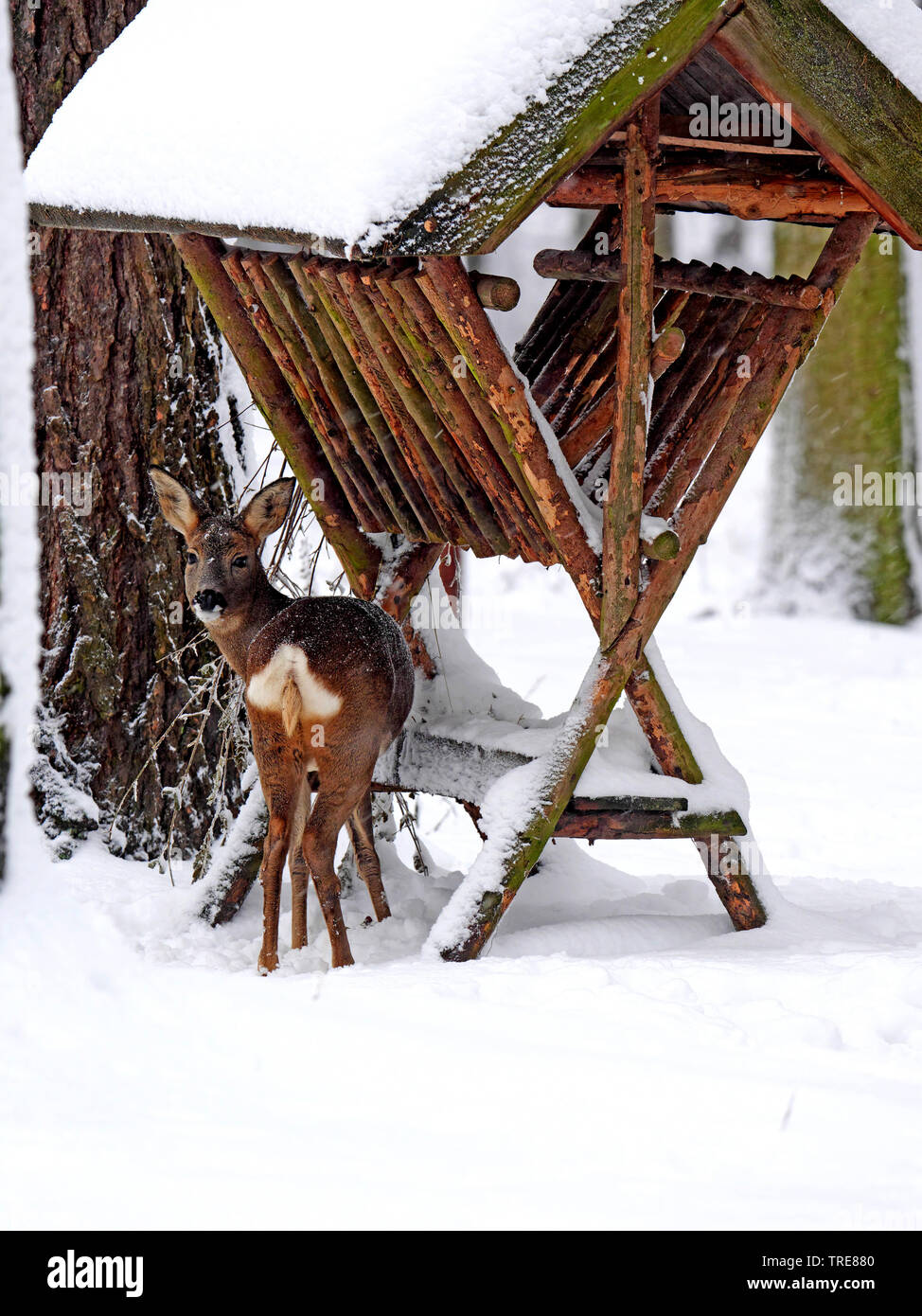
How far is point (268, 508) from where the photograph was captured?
462 centimetres

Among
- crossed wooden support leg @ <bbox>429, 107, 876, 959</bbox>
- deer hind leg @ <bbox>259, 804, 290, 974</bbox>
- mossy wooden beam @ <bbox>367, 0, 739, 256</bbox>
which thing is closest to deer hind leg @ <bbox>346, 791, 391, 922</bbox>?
deer hind leg @ <bbox>259, 804, 290, 974</bbox>

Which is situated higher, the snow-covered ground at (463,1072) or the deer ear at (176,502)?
the deer ear at (176,502)

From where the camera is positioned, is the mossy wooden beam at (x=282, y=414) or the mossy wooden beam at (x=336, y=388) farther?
the mossy wooden beam at (x=282, y=414)

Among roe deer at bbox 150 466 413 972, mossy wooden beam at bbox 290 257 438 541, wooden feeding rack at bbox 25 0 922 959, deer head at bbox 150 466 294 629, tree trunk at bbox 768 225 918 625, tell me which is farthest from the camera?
tree trunk at bbox 768 225 918 625

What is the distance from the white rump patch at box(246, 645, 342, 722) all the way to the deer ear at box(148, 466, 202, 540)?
31.2 inches

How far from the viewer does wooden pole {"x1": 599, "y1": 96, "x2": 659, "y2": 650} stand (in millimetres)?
3953

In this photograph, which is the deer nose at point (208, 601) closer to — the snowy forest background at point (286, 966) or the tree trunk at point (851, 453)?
the snowy forest background at point (286, 966)

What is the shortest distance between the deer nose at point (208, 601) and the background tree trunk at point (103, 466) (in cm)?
118

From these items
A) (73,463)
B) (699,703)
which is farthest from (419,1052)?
(699,703)

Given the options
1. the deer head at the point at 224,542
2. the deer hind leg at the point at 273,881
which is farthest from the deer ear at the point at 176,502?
the deer hind leg at the point at 273,881

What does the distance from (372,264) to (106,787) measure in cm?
256

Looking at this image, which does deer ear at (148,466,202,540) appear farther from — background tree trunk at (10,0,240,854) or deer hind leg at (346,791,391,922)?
deer hind leg at (346,791,391,922)

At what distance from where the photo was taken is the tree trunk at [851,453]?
41.3 feet

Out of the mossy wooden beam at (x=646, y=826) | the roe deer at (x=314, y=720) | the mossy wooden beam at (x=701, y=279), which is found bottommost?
the mossy wooden beam at (x=646, y=826)
